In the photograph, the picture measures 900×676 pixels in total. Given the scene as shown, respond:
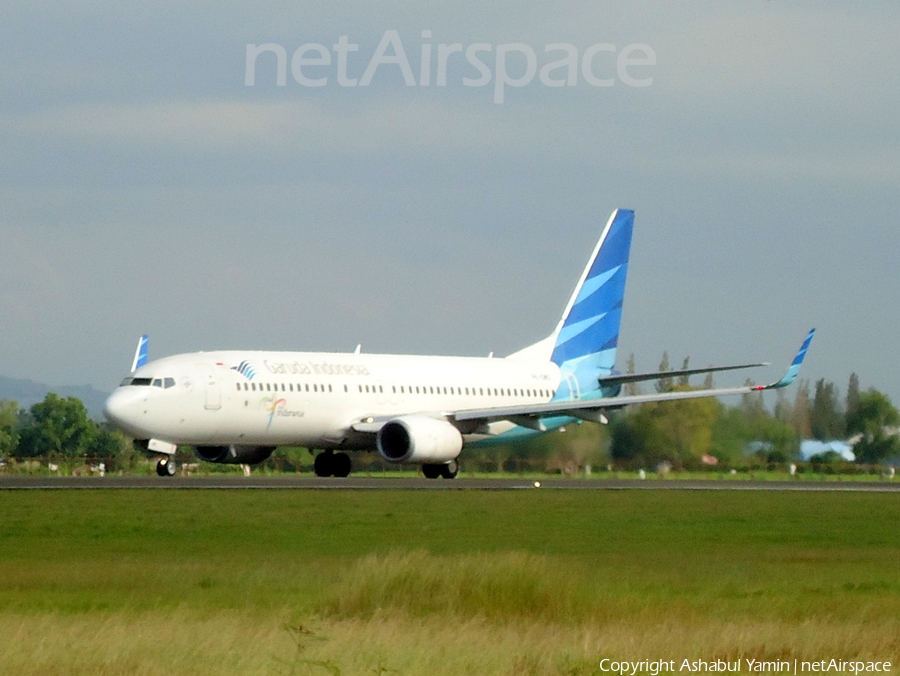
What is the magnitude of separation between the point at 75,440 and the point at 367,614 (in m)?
87.9

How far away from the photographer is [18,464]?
65.8 meters

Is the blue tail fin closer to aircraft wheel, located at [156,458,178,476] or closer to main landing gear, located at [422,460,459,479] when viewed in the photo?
main landing gear, located at [422,460,459,479]

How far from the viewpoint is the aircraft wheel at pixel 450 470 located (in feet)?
164

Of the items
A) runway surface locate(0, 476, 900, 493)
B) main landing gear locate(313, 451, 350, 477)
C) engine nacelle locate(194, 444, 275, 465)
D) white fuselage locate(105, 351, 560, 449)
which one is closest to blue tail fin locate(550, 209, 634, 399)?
white fuselage locate(105, 351, 560, 449)

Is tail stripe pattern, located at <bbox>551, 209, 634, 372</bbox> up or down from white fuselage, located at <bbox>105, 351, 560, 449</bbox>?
up

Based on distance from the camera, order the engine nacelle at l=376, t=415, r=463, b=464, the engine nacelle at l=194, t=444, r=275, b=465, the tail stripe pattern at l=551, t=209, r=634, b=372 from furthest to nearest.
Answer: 1. the tail stripe pattern at l=551, t=209, r=634, b=372
2. the engine nacelle at l=194, t=444, r=275, b=465
3. the engine nacelle at l=376, t=415, r=463, b=464

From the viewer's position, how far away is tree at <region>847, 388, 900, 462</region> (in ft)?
181

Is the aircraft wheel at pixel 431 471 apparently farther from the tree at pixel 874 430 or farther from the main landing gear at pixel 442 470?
→ the tree at pixel 874 430

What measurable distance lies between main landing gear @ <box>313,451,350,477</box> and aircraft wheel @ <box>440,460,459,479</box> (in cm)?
372

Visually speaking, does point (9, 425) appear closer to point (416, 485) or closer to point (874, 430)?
point (874, 430)

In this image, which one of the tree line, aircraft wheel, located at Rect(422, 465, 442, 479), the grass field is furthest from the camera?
the tree line

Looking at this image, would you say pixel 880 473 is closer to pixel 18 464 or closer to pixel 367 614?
pixel 18 464

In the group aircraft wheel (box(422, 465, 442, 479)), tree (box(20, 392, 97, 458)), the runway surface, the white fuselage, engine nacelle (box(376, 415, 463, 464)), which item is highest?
tree (box(20, 392, 97, 458))

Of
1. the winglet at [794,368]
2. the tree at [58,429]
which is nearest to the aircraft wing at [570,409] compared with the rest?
the winglet at [794,368]
